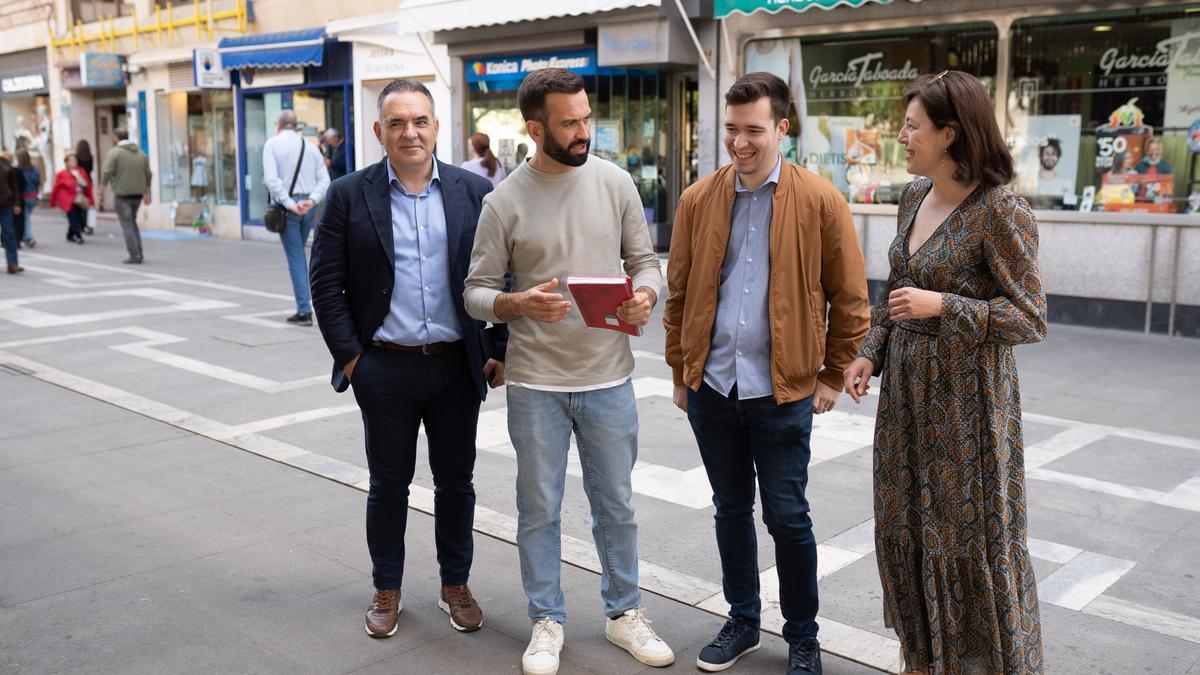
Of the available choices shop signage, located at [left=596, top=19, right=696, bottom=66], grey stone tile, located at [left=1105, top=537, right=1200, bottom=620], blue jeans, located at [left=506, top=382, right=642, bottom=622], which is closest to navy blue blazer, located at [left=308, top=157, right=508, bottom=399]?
blue jeans, located at [left=506, top=382, right=642, bottom=622]

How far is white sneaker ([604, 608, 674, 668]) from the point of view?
139 inches

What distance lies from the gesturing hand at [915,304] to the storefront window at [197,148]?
20.4 metres

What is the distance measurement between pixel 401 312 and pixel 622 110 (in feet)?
39.2

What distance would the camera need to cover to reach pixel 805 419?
327cm

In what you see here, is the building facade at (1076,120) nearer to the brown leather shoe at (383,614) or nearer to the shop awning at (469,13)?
the shop awning at (469,13)

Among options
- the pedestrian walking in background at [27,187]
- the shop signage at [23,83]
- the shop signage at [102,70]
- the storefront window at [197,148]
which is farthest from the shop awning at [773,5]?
the shop signage at [23,83]

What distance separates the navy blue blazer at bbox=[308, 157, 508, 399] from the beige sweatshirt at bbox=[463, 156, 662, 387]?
0.23m

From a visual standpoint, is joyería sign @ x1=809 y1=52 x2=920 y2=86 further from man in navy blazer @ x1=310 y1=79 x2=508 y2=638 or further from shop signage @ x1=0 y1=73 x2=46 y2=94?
shop signage @ x1=0 y1=73 x2=46 y2=94

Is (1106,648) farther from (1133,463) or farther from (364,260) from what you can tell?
(364,260)

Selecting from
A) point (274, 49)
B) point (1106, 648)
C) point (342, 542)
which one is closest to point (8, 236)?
point (274, 49)

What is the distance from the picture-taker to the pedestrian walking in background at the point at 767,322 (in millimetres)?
3195

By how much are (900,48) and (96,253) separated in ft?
40.8

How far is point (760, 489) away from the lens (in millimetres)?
3318

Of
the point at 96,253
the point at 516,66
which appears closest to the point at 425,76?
the point at 516,66
